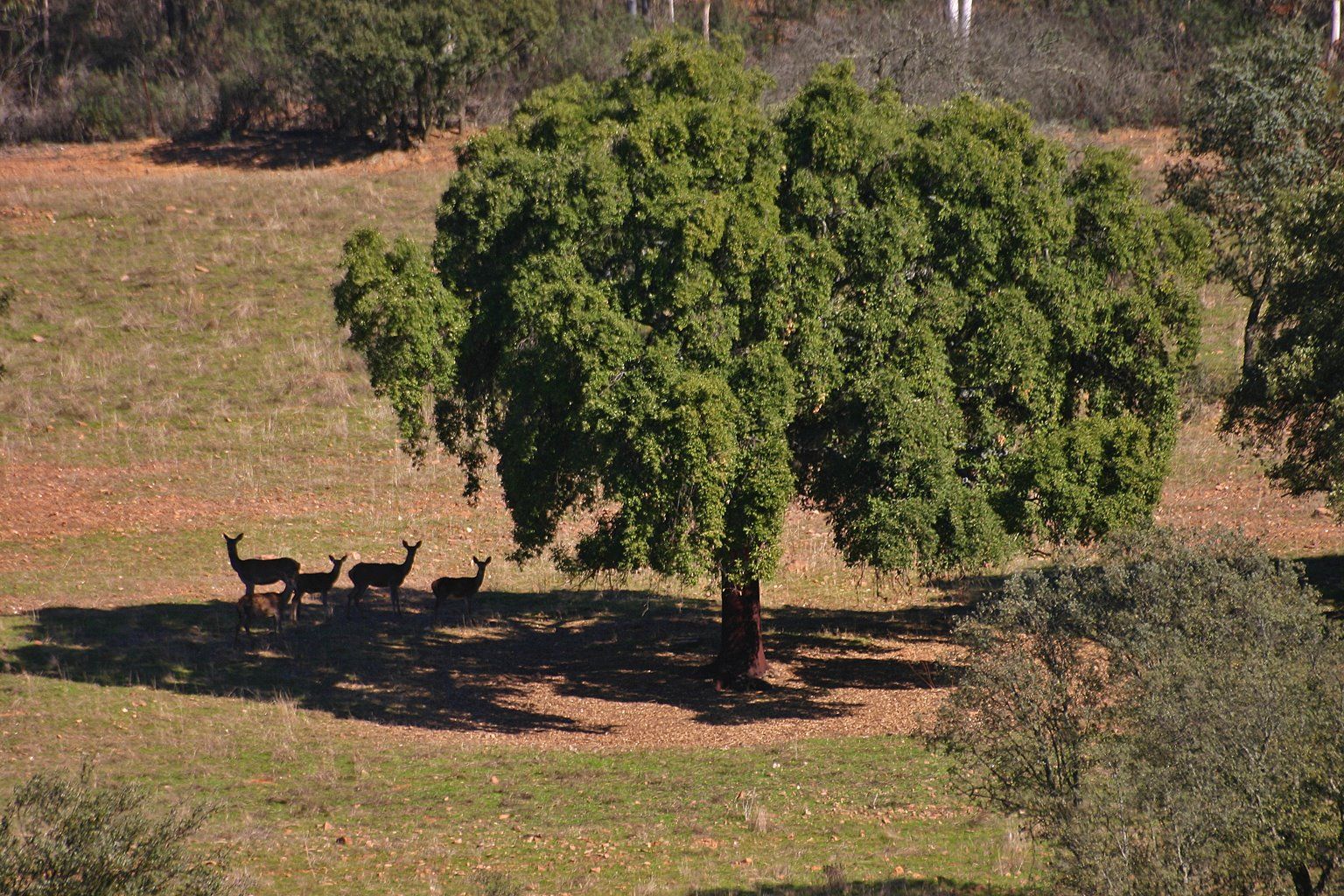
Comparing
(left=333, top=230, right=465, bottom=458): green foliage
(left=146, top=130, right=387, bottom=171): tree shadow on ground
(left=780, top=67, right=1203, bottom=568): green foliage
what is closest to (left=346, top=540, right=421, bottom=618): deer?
(left=333, top=230, right=465, bottom=458): green foliage

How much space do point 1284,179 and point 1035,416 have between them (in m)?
13.5

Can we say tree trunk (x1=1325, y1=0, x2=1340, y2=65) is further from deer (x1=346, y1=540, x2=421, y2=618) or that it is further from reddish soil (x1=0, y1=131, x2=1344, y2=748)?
deer (x1=346, y1=540, x2=421, y2=618)

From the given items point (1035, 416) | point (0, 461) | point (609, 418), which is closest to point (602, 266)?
point (609, 418)

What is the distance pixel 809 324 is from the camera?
1858 cm

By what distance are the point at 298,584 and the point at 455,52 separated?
4028cm

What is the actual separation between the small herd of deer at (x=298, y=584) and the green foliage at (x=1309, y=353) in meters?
13.6

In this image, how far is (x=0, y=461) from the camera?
3397 cm

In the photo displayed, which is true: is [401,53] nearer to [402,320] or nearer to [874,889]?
[402,320]

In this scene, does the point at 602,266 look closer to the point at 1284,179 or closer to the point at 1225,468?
the point at 1284,179

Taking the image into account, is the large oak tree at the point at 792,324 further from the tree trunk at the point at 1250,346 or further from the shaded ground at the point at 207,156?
the shaded ground at the point at 207,156

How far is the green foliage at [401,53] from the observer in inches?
2301

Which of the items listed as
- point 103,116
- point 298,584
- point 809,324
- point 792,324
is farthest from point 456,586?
point 103,116

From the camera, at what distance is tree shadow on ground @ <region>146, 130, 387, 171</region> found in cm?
6078

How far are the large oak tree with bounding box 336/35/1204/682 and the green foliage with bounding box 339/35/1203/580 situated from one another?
5cm
